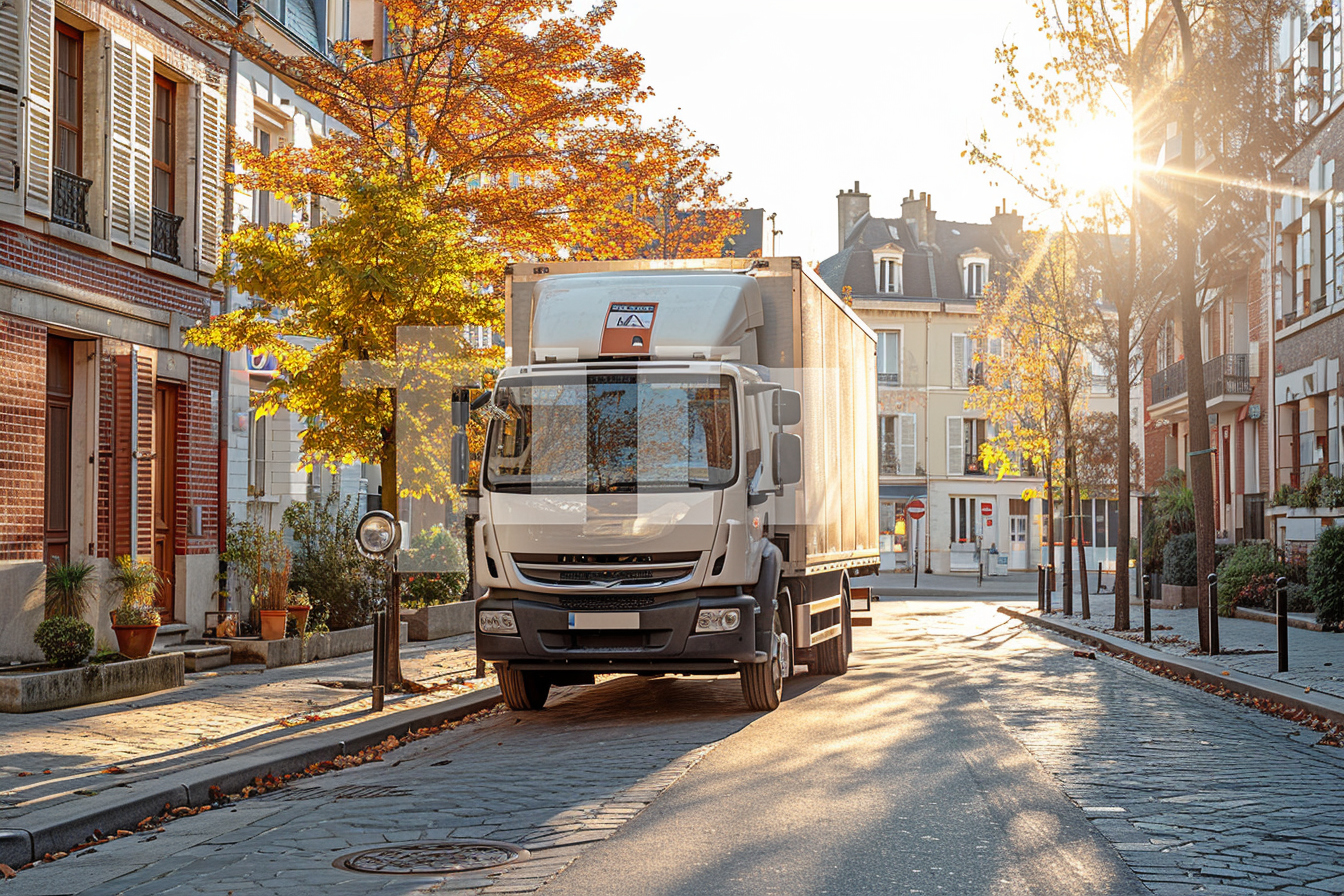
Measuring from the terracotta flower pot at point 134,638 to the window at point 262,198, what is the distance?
26.0ft

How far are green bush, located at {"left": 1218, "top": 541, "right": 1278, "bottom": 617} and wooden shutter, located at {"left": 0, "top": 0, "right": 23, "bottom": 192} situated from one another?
20425mm

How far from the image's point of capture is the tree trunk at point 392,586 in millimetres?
13438

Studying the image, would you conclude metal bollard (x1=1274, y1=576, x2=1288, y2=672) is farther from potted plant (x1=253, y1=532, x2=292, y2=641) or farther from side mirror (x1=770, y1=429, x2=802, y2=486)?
potted plant (x1=253, y1=532, x2=292, y2=641)

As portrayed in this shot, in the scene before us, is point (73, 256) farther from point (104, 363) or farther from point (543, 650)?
point (543, 650)

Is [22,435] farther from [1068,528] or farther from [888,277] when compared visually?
[888,277]

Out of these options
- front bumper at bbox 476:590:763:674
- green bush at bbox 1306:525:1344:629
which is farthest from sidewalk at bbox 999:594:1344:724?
front bumper at bbox 476:590:763:674

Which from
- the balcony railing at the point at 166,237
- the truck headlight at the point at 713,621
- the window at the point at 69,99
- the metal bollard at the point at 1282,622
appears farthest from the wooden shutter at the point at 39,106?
the metal bollard at the point at 1282,622

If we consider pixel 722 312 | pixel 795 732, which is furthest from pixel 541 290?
pixel 795 732

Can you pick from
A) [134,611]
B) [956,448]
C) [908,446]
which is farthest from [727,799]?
[956,448]

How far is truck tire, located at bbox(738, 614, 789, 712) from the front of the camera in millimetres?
12008

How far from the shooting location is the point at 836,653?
1591cm

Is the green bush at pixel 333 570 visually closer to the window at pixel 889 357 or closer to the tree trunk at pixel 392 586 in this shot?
the tree trunk at pixel 392 586

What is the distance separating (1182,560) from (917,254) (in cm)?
3751

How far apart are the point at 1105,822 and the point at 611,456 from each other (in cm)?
538
